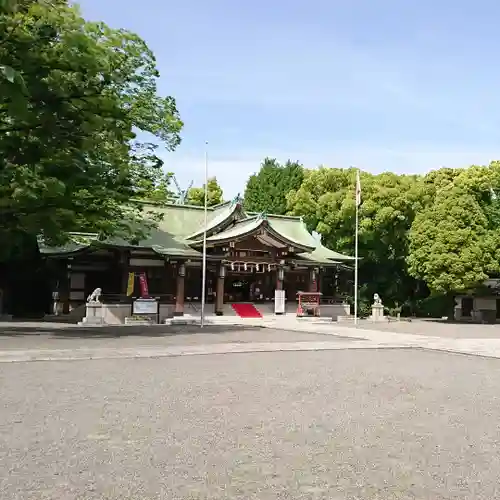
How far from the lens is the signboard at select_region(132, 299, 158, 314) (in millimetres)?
28469

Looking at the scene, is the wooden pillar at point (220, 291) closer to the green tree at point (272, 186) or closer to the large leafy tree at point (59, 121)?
the large leafy tree at point (59, 121)

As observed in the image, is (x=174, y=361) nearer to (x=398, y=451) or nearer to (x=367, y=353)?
(x=367, y=353)

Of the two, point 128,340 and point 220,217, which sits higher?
point 220,217

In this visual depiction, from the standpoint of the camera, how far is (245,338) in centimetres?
2000

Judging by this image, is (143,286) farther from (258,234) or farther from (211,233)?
(258,234)

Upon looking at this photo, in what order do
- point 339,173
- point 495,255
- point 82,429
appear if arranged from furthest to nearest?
point 339,173
point 495,255
point 82,429

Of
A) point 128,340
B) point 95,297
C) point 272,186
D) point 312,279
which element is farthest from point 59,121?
point 272,186

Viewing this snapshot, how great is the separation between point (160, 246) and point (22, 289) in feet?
27.0

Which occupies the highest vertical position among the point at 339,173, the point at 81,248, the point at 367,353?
the point at 339,173

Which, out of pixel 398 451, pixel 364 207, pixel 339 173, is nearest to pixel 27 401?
pixel 398 451

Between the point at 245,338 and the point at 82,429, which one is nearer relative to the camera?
the point at 82,429

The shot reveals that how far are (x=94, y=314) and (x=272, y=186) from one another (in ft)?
116

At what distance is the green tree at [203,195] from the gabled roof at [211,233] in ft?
49.7

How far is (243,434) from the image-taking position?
6473 millimetres
